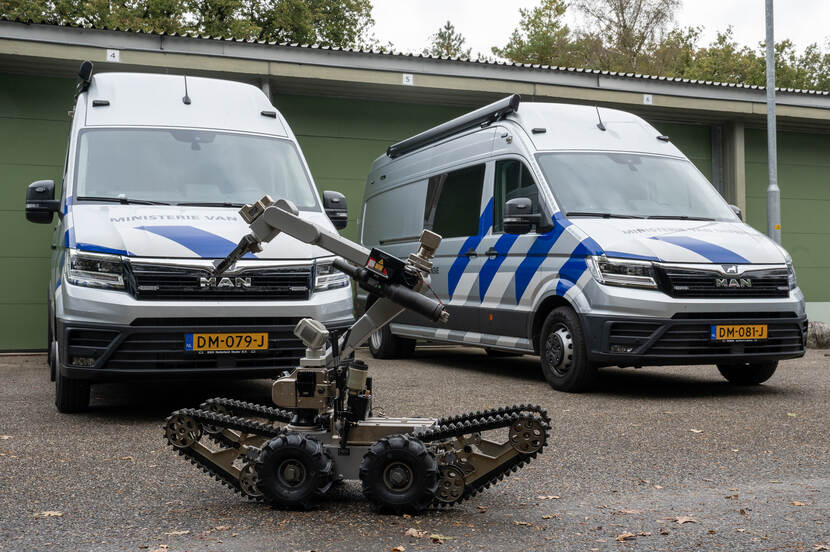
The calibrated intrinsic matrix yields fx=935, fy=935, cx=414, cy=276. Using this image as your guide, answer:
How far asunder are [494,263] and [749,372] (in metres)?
2.62

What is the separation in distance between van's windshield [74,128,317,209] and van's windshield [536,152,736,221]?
2373 mm

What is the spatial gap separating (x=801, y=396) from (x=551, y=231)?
8.32 ft

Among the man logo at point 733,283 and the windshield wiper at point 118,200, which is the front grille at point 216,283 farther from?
the man logo at point 733,283

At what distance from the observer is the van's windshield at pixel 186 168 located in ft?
23.4

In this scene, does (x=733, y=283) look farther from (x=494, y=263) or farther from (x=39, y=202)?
(x=39, y=202)

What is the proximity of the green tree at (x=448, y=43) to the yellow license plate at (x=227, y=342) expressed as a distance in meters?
54.8

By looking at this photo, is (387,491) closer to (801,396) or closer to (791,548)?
(791,548)

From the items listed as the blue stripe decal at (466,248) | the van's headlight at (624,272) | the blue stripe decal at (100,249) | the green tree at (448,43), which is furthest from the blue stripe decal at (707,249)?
the green tree at (448,43)

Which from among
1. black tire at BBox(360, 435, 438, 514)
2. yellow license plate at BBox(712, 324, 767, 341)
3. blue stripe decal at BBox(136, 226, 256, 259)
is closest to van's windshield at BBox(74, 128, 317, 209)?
blue stripe decal at BBox(136, 226, 256, 259)

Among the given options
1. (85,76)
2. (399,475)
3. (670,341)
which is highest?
(85,76)

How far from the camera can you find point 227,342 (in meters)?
6.38

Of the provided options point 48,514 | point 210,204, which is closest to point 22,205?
point 210,204

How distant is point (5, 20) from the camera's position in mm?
12070

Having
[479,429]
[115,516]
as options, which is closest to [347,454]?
[479,429]
